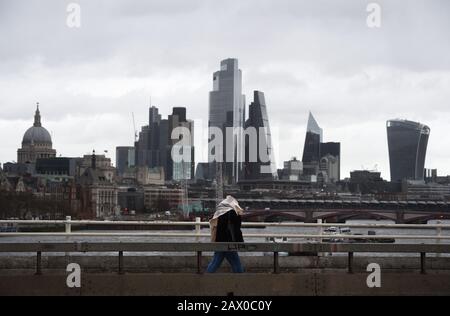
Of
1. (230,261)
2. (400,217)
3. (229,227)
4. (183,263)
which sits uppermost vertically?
(229,227)

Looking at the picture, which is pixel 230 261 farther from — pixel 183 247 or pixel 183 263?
pixel 183 263

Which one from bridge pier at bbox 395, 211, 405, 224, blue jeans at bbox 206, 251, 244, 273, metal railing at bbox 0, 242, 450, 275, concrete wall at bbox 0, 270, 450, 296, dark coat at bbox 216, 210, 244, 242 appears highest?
dark coat at bbox 216, 210, 244, 242

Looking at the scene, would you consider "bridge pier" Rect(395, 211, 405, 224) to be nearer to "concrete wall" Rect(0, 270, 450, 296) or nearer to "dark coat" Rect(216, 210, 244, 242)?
"dark coat" Rect(216, 210, 244, 242)

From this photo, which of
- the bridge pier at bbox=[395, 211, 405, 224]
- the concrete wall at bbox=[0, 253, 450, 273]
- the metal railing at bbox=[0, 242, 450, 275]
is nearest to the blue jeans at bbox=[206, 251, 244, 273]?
the metal railing at bbox=[0, 242, 450, 275]

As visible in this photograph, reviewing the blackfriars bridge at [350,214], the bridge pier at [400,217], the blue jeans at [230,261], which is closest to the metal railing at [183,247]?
the blue jeans at [230,261]

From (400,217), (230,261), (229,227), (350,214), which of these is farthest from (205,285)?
(400,217)

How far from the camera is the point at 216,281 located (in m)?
11.3

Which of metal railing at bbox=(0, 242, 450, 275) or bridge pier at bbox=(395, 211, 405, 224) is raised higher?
metal railing at bbox=(0, 242, 450, 275)

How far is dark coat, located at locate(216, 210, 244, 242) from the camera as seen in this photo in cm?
1249

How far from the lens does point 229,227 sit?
1254 centimetres

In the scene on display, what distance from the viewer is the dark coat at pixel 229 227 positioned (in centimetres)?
1249
